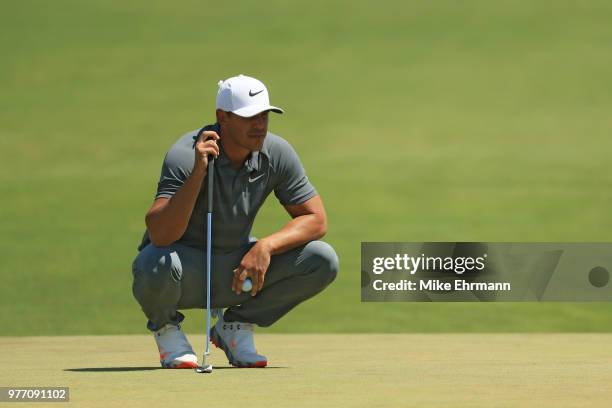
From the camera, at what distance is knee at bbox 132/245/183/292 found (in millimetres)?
5059

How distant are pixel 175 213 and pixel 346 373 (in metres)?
0.81

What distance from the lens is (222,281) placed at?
5.28 meters

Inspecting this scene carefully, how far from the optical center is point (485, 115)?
16.2 m

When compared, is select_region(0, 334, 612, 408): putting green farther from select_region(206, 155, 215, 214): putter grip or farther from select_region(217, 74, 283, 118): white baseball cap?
select_region(217, 74, 283, 118): white baseball cap

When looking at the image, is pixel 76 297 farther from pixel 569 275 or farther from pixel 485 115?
pixel 485 115

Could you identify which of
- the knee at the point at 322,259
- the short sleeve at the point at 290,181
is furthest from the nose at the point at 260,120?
the knee at the point at 322,259

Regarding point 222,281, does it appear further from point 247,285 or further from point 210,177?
point 210,177

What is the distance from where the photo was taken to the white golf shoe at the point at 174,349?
5.11 m

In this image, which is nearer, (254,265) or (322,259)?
(254,265)

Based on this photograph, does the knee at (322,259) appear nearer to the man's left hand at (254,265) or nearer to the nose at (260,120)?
the man's left hand at (254,265)

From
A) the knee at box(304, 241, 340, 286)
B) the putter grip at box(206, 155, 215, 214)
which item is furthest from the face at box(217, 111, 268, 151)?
the knee at box(304, 241, 340, 286)

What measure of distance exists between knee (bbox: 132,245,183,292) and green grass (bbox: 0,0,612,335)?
2880 millimetres

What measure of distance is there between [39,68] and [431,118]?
→ 16.5 ft

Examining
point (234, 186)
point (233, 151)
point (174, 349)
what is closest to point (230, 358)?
point (174, 349)
